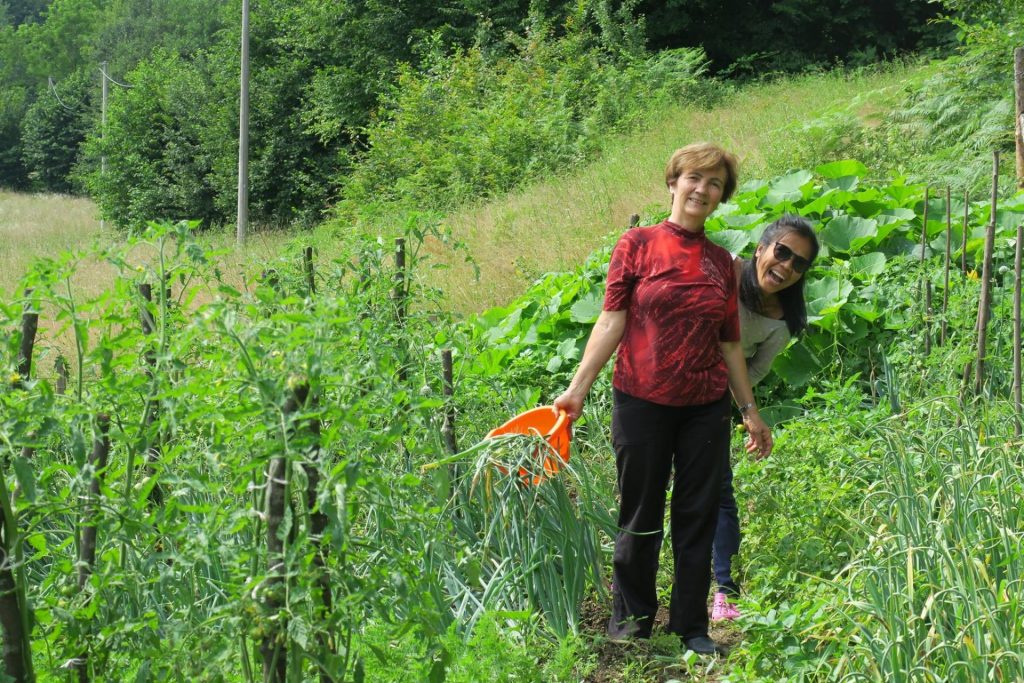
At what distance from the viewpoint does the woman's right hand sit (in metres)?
3.68

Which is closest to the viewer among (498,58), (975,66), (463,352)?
(463,352)

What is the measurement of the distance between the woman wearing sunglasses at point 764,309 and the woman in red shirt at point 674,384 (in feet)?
0.65

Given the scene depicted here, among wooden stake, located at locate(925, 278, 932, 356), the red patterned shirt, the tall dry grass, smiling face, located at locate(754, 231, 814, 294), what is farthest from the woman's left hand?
the tall dry grass

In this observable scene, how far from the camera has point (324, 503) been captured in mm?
1932

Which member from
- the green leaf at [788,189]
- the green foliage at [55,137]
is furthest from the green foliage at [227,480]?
the green foliage at [55,137]

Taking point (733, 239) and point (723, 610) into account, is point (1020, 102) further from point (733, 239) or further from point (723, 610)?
point (723, 610)

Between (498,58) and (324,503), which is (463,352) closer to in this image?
(324,503)

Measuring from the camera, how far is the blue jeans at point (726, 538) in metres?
4.00

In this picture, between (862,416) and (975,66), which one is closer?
(862,416)

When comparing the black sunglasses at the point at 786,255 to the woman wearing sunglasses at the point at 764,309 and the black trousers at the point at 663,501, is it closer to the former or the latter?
the woman wearing sunglasses at the point at 764,309

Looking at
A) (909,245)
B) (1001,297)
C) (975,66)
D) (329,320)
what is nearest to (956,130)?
(975,66)

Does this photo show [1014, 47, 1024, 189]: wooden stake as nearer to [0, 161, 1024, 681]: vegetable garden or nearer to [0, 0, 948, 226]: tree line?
[0, 161, 1024, 681]: vegetable garden

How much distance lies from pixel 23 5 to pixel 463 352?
107 meters

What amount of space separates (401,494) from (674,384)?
4.80 feet
